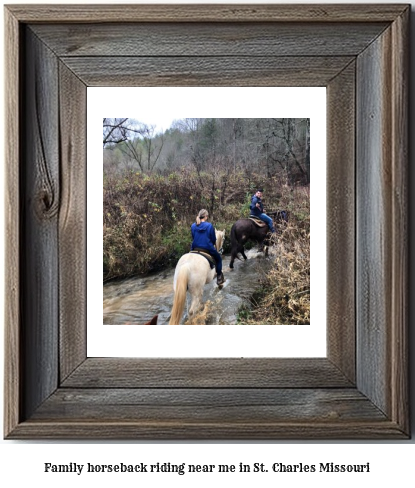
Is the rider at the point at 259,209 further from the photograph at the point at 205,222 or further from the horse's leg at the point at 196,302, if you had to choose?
the horse's leg at the point at 196,302

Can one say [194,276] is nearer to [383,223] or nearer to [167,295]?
[167,295]

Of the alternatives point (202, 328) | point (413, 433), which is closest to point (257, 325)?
point (202, 328)

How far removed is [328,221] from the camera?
2.95 feet

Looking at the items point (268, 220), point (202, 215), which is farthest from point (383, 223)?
point (202, 215)

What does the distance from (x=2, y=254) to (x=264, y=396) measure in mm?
457

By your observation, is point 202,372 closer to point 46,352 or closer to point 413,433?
point 46,352

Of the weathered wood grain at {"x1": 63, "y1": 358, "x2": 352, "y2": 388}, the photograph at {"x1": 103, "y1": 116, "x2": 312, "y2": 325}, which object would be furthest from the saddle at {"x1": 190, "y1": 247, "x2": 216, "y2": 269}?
the weathered wood grain at {"x1": 63, "y1": 358, "x2": 352, "y2": 388}

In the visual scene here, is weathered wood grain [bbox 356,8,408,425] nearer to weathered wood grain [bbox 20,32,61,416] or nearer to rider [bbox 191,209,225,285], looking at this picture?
rider [bbox 191,209,225,285]

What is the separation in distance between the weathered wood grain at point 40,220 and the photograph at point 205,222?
78mm

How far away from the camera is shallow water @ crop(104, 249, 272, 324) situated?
902 mm

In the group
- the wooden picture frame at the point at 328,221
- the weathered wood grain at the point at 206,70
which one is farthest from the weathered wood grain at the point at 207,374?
the weathered wood grain at the point at 206,70

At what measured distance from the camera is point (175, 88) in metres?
0.90

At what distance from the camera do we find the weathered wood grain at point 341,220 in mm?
896
